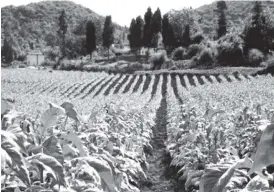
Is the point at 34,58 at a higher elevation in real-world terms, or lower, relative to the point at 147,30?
lower

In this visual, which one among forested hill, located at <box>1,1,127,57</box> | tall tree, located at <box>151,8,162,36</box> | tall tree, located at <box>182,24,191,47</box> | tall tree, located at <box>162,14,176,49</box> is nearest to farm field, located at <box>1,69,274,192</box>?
tall tree, located at <box>151,8,162,36</box>

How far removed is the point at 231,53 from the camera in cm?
5062

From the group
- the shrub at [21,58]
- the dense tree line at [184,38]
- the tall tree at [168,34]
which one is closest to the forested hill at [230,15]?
the dense tree line at [184,38]

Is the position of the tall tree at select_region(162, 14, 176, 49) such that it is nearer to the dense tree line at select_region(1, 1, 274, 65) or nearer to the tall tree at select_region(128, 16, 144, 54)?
the dense tree line at select_region(1, 1, 274, 65)

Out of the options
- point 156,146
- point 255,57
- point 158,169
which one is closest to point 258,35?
point 255,57

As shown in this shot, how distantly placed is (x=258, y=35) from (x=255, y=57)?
224 inches

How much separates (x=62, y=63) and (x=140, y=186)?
6354 centimetres

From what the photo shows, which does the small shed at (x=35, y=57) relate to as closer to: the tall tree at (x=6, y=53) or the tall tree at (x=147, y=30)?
the tall tree at (x=6, y=53)

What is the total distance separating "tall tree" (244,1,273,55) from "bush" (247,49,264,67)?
7.37 ft

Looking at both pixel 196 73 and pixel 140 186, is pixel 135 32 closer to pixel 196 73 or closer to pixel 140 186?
pixel 196 73

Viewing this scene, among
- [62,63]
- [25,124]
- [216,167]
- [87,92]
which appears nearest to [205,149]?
[25,124]

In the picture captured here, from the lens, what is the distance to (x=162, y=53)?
5788cm

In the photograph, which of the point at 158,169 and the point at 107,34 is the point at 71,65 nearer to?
the point at 107,34

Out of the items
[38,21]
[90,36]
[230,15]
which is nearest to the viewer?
[90,36]
